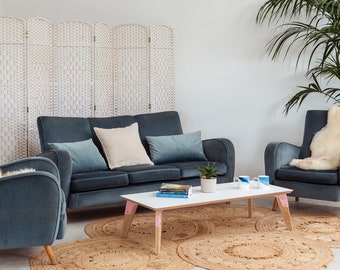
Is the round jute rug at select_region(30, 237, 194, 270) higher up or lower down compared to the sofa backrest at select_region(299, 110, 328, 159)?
lower down

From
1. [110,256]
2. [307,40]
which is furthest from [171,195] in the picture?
[307,40]

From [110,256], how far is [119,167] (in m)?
1.38

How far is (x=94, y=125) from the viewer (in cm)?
485

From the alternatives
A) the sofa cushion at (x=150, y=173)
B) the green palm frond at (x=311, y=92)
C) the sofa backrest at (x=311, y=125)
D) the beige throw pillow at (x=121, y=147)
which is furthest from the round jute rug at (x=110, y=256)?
the green palm frond at (x=311, y=92)

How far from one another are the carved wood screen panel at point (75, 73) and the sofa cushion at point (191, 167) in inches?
38.9

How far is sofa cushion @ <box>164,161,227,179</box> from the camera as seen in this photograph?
181 inches

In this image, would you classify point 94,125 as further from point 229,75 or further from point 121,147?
point 229,75

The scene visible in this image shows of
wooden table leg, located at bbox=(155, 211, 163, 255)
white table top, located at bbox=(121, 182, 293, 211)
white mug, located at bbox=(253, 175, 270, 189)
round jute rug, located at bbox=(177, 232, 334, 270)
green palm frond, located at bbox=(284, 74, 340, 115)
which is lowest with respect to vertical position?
round jute rug, located at bbox=(177, 232, 334, 270)

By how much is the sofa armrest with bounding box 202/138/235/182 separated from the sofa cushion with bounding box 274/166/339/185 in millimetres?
493

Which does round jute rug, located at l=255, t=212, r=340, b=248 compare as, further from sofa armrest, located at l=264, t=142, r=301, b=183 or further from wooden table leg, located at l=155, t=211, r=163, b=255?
wooden table leg, located at l=155, t=211, r=163, b=255

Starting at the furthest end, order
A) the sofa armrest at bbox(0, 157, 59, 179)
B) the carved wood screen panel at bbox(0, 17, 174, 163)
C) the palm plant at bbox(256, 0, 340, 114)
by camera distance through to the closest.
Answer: the palm plant at bbox(256, 0, 340, 114), the carved wood screen panel at bbox(0, 17, 174, 163), the sofa armrest at bbox(0, 157, 59, 179)

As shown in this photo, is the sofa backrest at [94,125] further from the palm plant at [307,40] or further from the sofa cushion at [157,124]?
the palm plant at [307,40]

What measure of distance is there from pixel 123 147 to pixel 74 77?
0.99 metres

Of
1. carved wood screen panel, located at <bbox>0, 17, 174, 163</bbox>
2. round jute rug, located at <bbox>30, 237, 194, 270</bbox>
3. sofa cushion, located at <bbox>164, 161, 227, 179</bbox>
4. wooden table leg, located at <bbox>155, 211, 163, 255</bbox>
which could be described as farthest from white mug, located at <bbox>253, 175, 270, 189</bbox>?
carved wood screen panel, located at <bbox>0, 17, 174, 163</bbox>
